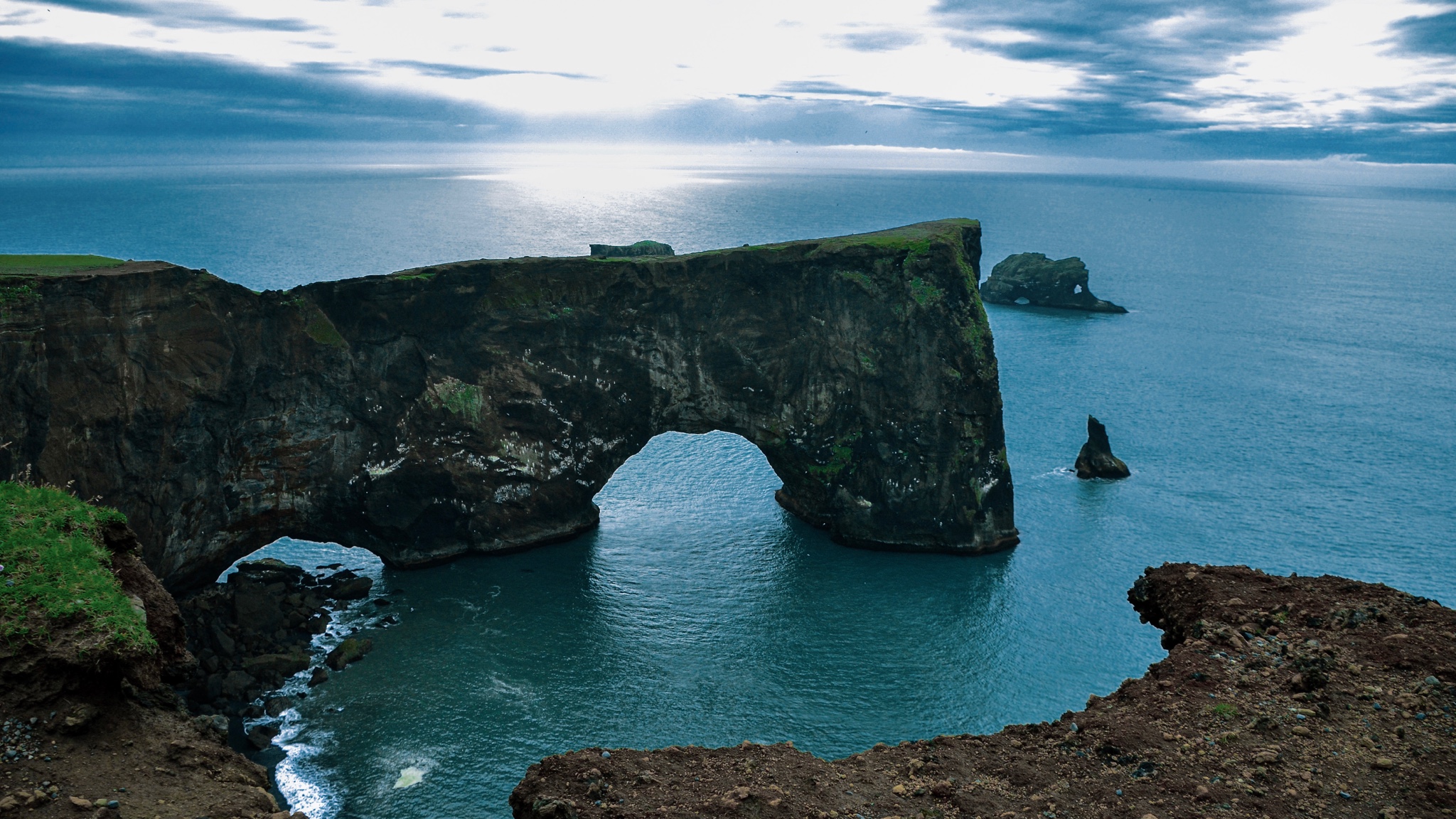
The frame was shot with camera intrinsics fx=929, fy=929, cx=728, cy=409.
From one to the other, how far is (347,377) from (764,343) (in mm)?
23383

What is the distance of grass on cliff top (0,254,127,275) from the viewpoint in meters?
40.3

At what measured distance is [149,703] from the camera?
20.6 m

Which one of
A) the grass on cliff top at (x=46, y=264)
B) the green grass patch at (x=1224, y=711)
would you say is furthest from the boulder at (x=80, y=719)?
the grass on cliff top at (x=46, y=264)

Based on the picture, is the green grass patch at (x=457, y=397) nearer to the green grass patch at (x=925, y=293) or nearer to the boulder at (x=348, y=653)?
the boulder at (x=348, y=653)

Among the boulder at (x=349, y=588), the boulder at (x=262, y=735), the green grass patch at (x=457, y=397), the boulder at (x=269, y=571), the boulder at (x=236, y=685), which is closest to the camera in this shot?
the boulder at (x=262, y=735)

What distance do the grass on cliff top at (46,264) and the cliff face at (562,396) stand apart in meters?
2.97

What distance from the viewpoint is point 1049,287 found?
13038 centimetres

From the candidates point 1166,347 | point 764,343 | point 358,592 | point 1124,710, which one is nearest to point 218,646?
point 358,592

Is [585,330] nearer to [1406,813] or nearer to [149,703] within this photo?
[149,703]

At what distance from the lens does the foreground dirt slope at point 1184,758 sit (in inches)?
665

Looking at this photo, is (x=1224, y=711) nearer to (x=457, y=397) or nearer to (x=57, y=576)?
(x=57, y=576)

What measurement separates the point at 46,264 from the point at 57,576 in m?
29.0

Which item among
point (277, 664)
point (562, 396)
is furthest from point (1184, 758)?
point (562, 396)

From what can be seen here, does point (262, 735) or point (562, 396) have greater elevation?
point (562, 396)
